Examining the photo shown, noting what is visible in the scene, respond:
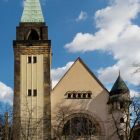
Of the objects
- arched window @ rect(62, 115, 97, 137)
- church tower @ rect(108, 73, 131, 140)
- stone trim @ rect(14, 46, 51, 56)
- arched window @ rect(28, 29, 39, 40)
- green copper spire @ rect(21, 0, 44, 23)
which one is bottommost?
arched window @ rect(62, 115, 97, 137)

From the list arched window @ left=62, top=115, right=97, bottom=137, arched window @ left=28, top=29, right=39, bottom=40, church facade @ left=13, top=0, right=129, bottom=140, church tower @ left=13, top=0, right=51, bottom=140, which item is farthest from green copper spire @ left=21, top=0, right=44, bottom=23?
arched window @ left=62, top=115, right=97, bottom=137

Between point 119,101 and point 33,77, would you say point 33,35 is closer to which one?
point 33,77

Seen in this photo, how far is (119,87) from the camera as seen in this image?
6094 cm

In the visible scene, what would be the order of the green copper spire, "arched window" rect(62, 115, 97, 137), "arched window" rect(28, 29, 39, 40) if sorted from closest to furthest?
A: "arched window" rect(62, 115, 97, 137), "arched window" rect(28, 29, 39, 40), the green copper spire

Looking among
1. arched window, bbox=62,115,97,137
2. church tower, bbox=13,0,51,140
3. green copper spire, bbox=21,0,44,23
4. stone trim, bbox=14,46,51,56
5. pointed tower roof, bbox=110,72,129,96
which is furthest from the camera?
green copper spire, bbox=21,0,44,23

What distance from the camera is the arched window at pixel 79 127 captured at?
58594mm

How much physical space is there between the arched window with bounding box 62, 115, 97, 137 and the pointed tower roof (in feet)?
13.1

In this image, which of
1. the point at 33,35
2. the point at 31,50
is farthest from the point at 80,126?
the point at 33,35

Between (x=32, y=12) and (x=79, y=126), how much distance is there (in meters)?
14.0

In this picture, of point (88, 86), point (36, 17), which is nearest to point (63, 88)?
point (88, 86)

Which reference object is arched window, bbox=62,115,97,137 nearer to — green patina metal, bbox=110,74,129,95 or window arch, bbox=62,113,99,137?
window arch, bbox=62,113,99,137

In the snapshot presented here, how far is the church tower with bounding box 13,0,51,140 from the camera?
58.1 meters

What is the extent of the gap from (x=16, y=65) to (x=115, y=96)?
10.9 metres

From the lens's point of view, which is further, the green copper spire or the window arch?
the green copper spire
